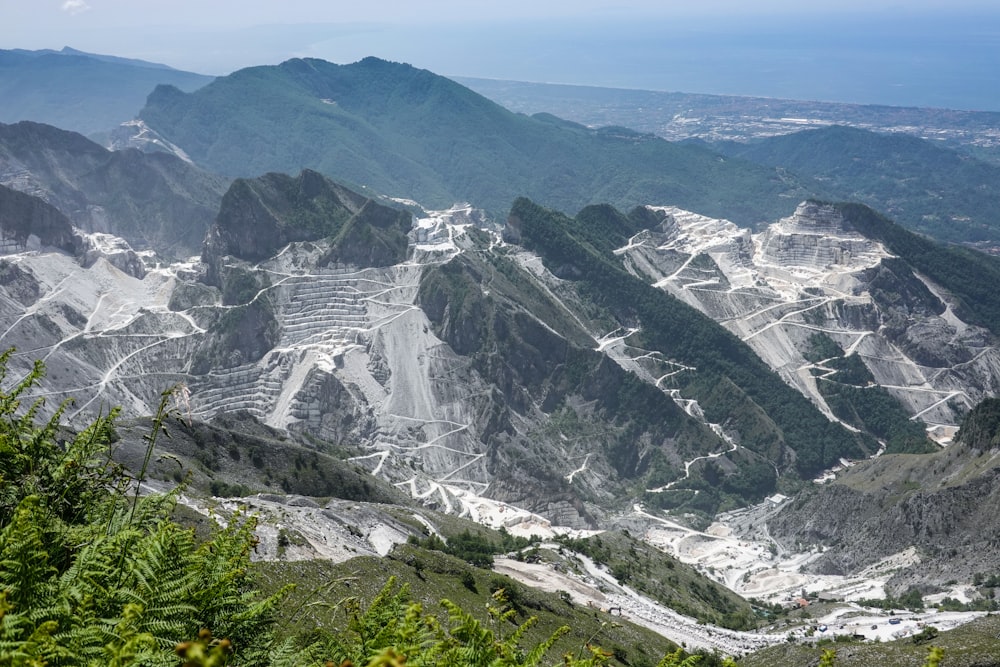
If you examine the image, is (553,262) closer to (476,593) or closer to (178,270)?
(178,270)

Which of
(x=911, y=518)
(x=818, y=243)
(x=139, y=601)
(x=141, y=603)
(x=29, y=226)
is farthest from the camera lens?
(x=818, y=243)

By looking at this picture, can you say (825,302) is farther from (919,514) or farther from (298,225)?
(298,225)

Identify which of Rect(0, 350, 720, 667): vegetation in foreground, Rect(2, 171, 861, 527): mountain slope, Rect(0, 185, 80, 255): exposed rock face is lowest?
Rect(2, 171, 861, 527): mountain slope

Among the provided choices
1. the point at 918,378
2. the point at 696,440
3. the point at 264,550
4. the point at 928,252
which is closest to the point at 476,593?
the point at 264,550

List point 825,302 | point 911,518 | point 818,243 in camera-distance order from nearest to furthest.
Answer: point 911,518, point 825,302, point 818,243

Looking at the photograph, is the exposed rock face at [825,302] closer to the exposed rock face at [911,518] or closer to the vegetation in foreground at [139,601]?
the exposed rock face at [911,518]

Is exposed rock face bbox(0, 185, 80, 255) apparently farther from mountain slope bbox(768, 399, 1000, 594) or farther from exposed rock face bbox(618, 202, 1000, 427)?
mountain slope bbox(768, 399, 1000, 594)

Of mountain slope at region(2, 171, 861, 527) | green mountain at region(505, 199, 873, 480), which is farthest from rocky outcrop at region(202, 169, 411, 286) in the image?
green mountain at region(505, 199, 873, 480)

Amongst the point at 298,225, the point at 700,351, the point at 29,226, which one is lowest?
the point at 700,351

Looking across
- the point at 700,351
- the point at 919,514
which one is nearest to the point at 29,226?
the point at 700,351
